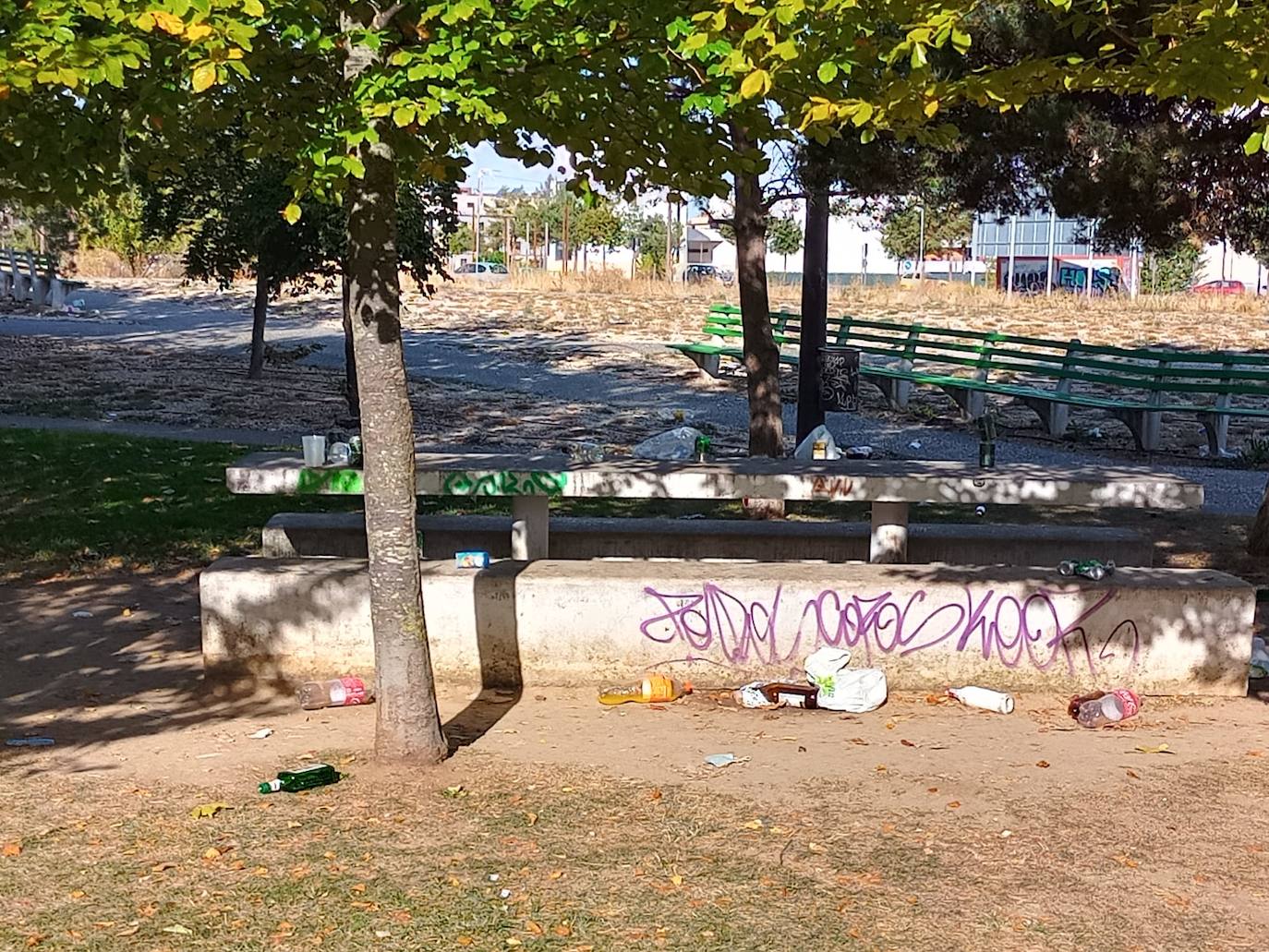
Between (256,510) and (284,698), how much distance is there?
397cm

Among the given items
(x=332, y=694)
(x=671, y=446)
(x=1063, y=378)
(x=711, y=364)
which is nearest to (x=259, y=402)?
(x=711, y=364)

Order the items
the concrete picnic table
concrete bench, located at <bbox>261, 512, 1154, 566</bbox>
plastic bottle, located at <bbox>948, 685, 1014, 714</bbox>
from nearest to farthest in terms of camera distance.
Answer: plastic bottle, located at <bbox>948, 685, 1014, 714</bbox> → the concrete picnic table → concrete bench, located at <bbox>261, 512, 1154, 566</bbox>

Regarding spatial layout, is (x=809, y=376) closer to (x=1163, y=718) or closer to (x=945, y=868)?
(x=1163, y=718)

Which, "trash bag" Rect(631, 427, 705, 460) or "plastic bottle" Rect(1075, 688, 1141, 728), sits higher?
"trash bag" Rect(631, 427, 705, 460)

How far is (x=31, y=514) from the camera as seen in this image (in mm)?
9680

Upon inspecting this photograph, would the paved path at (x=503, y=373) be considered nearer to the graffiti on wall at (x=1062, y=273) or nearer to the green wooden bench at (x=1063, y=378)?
the green wooden bench at (x=1063, y=378)

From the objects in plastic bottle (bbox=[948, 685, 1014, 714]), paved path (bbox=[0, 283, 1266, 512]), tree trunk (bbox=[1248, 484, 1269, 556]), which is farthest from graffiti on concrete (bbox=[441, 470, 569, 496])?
paved path (bbox=[0, 283, 1266, 512])

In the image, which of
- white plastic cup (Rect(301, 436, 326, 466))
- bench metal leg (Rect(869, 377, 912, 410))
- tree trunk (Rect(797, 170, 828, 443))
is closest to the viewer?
white plastic cup (Rect(301, 436, 326, 466))

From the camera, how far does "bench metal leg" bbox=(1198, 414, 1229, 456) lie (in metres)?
14.7

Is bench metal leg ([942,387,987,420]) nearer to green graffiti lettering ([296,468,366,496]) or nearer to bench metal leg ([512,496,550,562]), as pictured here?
bench metal leg ([512,496,550,562])

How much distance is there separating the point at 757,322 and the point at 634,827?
6.02m

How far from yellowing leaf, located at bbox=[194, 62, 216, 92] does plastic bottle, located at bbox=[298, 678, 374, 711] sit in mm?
3063

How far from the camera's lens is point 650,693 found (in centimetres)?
622

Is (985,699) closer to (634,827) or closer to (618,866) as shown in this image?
(634,827)
